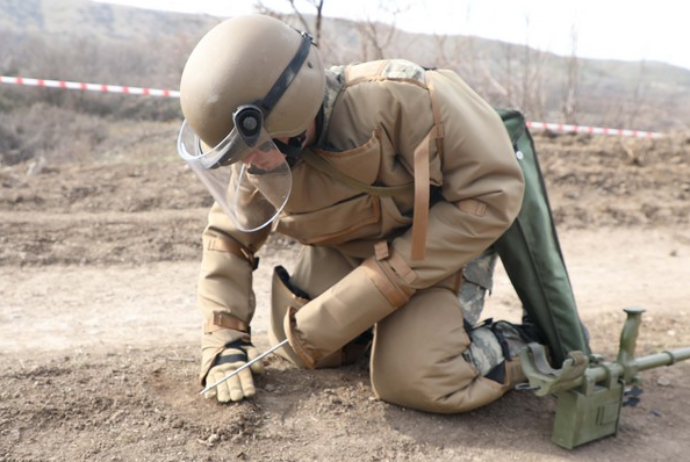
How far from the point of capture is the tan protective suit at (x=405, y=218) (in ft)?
8.34

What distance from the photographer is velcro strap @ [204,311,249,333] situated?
282cm

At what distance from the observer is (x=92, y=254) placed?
486 centimetres

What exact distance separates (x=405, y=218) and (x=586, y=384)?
0.83 metres

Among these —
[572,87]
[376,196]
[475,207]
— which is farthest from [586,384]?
[572,87]

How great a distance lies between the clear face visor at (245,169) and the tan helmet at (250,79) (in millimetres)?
57

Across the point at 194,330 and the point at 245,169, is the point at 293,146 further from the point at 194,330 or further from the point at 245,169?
the point at 194,330

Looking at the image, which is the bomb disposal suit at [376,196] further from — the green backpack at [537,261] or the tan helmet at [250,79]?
the green backpack at [537,261]

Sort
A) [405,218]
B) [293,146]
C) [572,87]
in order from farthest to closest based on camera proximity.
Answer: [572,87] → [405,218] → [293,146]

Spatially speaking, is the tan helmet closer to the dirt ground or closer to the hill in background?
the dirt ground

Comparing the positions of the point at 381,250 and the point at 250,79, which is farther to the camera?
the point at 381,250

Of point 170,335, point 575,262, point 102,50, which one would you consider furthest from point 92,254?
point 102,50

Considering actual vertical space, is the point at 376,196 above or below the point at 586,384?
above

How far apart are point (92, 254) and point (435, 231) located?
2.96 m

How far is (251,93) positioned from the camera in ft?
7.45
